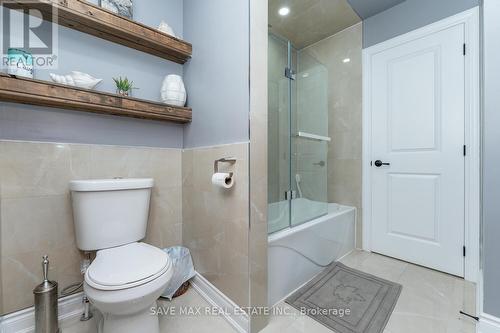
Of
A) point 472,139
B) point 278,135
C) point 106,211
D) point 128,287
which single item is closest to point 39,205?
point 106,211

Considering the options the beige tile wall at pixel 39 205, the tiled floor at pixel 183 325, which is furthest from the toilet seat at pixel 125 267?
→ the tiled floor at pixel 183 325

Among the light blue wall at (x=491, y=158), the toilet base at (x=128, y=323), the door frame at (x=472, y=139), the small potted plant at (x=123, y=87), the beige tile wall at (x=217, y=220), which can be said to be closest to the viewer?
the toilet base at (x=128, y=323)

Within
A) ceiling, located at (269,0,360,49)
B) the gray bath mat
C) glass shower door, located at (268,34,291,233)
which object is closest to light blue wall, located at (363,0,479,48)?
ceiling, located at (269,0,360,49)

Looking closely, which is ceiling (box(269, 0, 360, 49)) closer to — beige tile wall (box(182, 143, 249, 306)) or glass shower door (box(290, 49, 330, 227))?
glass shower door (box(290, 49, 330, 227))

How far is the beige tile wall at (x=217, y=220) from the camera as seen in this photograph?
3.93 feet

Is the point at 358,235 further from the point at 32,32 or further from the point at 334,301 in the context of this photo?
the point at 32,32

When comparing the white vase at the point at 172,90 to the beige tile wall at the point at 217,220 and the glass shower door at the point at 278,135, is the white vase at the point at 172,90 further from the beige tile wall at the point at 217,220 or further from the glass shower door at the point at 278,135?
the glass shower door at the point at 278,135

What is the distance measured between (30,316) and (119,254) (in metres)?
0.58

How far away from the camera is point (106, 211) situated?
1233 millimetres

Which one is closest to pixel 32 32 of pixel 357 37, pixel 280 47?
pixel 280 47

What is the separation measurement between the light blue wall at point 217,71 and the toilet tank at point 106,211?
569 millimetres

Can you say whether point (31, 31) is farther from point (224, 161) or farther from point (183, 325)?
point (183, 325)

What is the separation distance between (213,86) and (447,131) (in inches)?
75.5

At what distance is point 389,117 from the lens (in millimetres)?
2090
